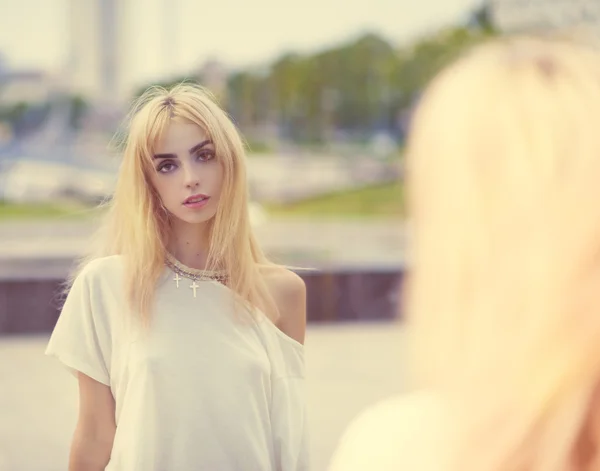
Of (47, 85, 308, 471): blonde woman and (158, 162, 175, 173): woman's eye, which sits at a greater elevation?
(158, 162, 175, 173): woman's eye

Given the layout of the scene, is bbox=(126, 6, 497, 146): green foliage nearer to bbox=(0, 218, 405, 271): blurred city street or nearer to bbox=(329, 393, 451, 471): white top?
bbox=(0, 218, 405, 271): blurred city street

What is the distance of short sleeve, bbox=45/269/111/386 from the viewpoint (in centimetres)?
177

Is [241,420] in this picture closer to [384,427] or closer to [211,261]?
[211,261]

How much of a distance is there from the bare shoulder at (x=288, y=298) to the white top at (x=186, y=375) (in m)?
0.08

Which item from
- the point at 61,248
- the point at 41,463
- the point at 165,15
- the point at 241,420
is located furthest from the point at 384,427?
the point at 165,15

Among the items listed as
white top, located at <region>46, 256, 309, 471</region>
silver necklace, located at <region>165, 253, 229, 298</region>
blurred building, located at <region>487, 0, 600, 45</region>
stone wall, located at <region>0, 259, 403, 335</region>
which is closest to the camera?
white top, located at <region>46, 256, 309, 471</region>

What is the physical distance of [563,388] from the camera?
0.79 metres

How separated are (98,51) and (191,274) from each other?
8734 millimetres

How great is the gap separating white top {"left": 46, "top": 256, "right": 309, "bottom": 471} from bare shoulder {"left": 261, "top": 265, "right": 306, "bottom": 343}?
3.1 inches

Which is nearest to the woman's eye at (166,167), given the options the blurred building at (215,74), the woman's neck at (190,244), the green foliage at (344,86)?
the woman's neck at (190,244)

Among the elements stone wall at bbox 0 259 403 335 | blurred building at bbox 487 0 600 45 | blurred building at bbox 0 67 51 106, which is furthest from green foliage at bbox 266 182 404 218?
blurred building at bbox 0 67 51 106

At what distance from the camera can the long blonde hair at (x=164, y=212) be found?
1872 millimetres

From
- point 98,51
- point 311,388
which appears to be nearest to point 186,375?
point 311,388

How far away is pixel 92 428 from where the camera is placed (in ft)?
5.82
